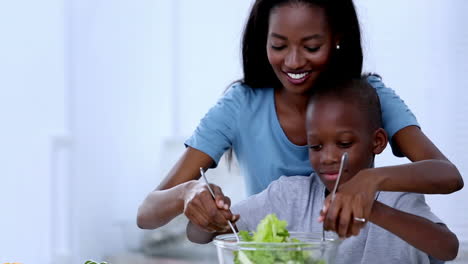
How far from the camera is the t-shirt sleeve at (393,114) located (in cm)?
163

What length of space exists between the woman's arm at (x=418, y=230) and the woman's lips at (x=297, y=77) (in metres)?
0.41

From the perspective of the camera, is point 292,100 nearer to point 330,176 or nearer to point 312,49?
point 312,49

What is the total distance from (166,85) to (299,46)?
2692mm

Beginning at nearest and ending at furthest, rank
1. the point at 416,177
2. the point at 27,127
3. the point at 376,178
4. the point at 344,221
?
the point at 344,221, the point at 376,178, the point at 416,177, the point at 27,127

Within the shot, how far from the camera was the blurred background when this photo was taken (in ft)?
10.4

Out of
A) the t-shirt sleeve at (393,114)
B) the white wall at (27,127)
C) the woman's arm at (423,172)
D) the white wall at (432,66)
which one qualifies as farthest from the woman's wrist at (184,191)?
the white wall at (27,127)

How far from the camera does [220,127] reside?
5.74ft

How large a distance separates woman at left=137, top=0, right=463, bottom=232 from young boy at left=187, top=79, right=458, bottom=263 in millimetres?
66

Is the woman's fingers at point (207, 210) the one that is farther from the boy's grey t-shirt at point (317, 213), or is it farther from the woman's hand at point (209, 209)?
the boy's grey t-shirt at point (317, 213)

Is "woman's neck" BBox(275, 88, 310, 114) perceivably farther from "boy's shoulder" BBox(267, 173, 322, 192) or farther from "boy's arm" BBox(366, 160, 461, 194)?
"boy's arm" BBox(366, 160, 461, 194)

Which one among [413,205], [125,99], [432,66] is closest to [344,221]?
[413,205]

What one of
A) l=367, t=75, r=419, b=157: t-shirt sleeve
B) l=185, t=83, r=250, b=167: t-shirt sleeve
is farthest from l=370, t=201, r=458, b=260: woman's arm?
l=185, t=83, r=250, b=167: t-shirt sleeve

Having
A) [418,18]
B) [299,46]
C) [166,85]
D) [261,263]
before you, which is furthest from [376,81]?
[166,85]

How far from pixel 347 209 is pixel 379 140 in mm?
430
